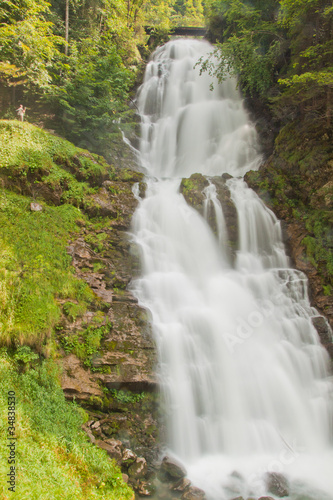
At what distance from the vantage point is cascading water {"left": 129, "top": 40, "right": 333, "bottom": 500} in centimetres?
621

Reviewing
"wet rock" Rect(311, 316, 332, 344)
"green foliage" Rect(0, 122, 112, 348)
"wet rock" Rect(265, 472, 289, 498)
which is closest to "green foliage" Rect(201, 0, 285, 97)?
"green foliage" Rect(0, 122, 112, 348)

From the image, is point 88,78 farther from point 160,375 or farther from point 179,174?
point 160,375

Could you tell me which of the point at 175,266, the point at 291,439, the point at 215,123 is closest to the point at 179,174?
the point at 215,123

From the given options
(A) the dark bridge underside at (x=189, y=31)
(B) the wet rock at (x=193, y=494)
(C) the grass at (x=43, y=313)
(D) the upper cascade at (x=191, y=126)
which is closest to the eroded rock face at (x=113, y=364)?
(C) the grass at (x=43, y=313)

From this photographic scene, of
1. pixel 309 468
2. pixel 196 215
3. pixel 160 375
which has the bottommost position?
pixel 309 468

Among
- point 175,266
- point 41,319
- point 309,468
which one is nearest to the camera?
point 41,319

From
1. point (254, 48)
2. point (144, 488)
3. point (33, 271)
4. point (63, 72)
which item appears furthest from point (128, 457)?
point (254, 48)

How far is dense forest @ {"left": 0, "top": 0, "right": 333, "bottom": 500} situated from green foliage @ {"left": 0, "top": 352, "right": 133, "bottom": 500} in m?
0.02

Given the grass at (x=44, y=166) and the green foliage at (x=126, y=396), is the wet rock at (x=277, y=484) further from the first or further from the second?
the grass at (x=44, y=166)

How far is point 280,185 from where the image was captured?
41.8 ft

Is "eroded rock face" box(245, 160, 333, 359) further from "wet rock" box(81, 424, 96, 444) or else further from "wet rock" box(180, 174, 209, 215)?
"wet rock" box(81, 424, 96, 444)

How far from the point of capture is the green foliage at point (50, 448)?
340cm

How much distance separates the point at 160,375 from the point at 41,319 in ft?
10.1

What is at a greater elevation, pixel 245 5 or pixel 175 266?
pixel 245 5
